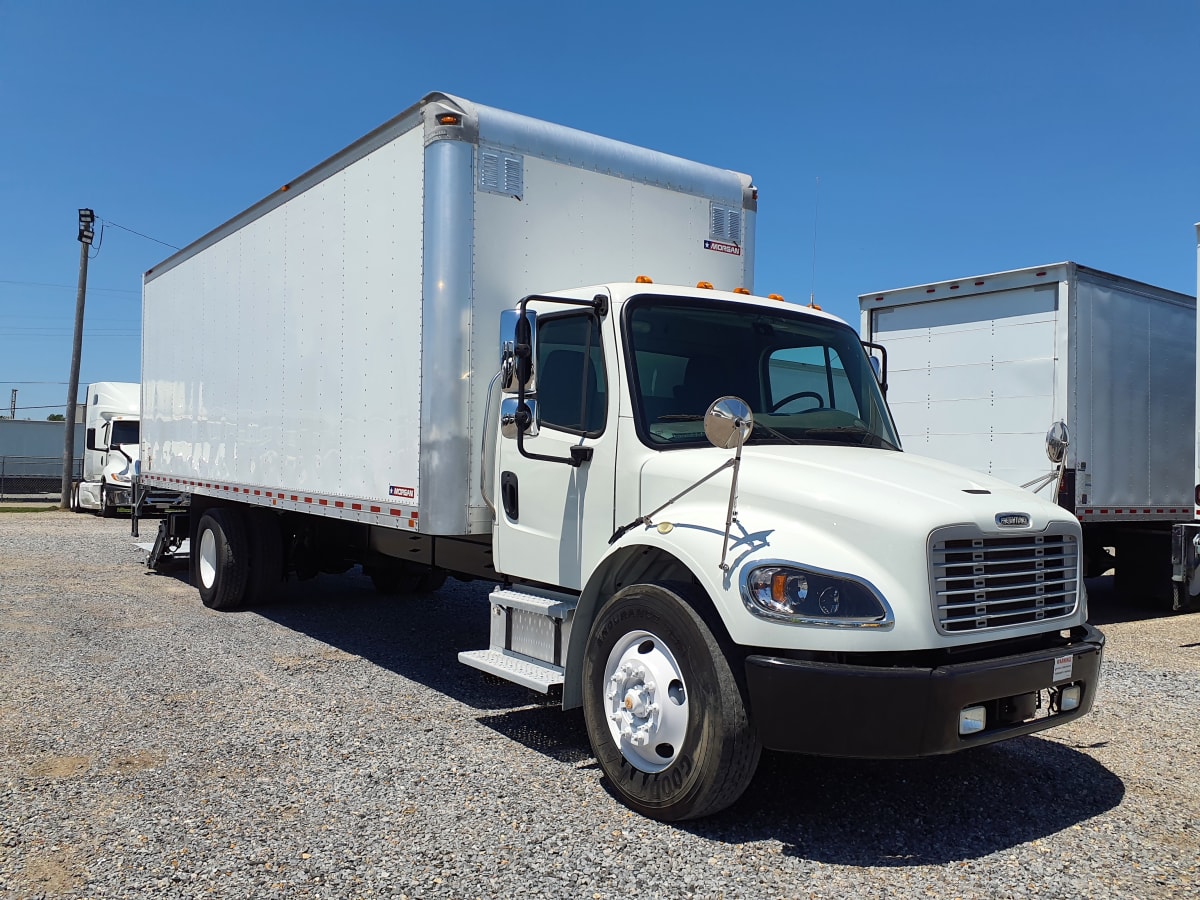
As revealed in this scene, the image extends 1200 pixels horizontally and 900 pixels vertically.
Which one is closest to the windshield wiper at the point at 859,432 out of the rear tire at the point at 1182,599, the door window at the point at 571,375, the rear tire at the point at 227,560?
the door window at the point at 571,375

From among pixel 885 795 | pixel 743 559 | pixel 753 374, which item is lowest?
pixel 885 795

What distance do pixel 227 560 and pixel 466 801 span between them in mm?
5991

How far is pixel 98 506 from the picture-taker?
83.3 ft

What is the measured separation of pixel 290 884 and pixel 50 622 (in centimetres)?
677

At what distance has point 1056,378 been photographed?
980 centimetres

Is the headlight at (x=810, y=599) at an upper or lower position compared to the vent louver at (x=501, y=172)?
lower

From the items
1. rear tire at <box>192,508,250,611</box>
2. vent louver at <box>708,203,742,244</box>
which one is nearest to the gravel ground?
rear tire at <box>192,508,250,611</box>

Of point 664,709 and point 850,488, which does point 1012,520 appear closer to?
point 850,488

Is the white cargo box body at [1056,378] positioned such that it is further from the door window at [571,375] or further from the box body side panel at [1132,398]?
the door window at [571,375]

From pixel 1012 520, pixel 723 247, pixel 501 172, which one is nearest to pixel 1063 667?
pixel 1012 520

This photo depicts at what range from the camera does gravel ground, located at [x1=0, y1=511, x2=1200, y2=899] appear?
3.90 metres

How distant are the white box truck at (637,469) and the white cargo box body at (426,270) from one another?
0.9 inches

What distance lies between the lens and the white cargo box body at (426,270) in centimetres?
602

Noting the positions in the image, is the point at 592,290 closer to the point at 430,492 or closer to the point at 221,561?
the point at 430,492
